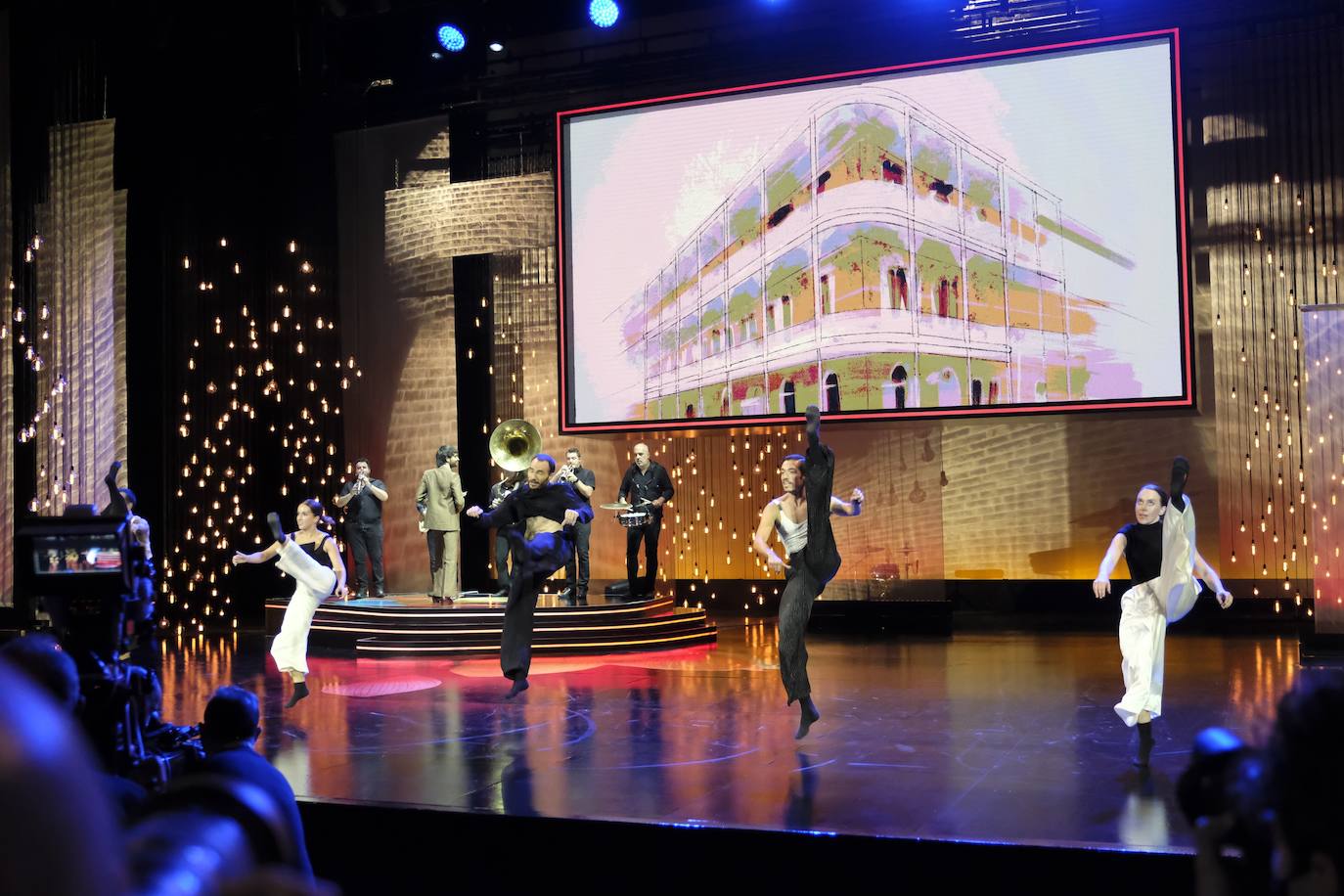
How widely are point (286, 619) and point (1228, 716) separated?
5.74m

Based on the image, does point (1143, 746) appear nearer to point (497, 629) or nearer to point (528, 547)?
point (528, 547)

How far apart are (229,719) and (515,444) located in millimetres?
8461

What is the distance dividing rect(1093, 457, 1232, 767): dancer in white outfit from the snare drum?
18.4 feet

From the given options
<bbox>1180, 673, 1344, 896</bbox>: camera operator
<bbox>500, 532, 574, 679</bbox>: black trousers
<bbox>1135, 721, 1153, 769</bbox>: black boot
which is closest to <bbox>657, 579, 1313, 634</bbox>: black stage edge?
<bbox>500, 532, 574, 679</bbox>: black trousers

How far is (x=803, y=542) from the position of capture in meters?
6.44

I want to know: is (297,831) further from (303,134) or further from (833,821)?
(303,134)

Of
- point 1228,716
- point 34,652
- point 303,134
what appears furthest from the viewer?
point 303,134

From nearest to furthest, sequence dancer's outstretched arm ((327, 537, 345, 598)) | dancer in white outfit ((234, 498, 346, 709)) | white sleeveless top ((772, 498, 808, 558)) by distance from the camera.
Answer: white sleeveless top ((772, 498, 808, 558)), dancer in white outfit ((234, 498, 346, 709)), dancer's outstretched arm ((327, 537, 345, 598))

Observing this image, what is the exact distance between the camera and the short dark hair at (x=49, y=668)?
235 centimetres

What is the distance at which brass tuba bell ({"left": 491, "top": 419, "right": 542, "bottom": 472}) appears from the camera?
35.7 ft

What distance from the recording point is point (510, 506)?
754cm

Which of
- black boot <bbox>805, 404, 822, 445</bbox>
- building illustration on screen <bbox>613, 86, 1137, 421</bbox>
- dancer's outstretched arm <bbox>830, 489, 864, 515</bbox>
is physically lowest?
dancer's outstretched arm <bbox>830, 489, 864, 515</bbox>

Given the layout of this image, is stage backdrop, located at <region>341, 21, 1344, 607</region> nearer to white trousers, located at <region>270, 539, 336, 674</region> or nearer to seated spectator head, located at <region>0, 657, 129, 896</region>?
white trousers, located at <region>270, 539, 336, 674</region>

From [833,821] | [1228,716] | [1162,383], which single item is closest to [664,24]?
[1162,383]
